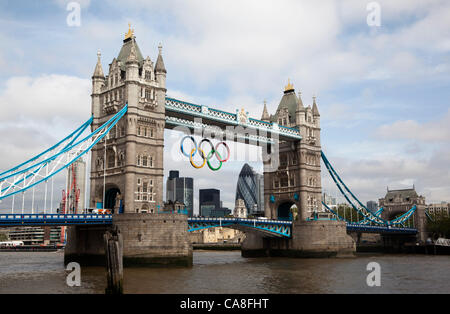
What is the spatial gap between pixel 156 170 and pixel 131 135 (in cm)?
512

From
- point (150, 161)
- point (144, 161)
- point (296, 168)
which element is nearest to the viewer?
point (144, 161)

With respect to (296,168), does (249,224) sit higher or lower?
lower

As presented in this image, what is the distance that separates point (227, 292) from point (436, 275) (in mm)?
22641

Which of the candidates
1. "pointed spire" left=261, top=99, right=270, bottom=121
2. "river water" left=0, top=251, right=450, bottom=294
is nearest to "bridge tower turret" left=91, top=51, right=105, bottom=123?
"river water" left=0, top=251, right=450, bottom=294

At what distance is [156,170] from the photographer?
53.3 meters

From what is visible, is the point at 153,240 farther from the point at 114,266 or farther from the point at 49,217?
the point at 114,266

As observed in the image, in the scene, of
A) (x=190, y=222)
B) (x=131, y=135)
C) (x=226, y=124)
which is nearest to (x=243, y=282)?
(x=190, y=222)

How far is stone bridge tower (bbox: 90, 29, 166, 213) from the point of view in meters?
51.3

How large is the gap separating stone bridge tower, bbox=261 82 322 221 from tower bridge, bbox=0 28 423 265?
0.17m

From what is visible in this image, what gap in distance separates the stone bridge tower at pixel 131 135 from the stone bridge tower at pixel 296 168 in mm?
27849

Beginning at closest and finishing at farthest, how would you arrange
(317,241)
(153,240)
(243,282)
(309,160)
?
1. (243,282)
2. (153,240)
3. (317,241)
4. (309,160)

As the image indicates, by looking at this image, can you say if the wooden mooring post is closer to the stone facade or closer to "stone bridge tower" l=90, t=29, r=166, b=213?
the stone facade
